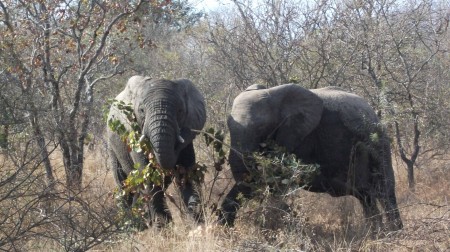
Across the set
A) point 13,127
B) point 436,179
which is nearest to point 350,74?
point 436,179

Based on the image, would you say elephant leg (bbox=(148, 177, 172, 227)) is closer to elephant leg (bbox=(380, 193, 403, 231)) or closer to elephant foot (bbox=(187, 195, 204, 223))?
elephant foot (bbox=(187, 195, 204, 223))

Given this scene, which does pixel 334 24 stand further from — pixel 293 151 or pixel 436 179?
pixel 293 151

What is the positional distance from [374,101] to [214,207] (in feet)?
10.9

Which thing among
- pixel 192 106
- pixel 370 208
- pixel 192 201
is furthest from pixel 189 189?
pixel 370 208

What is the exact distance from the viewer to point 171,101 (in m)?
6.99

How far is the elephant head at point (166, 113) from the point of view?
6750 mm

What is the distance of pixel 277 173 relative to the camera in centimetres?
672

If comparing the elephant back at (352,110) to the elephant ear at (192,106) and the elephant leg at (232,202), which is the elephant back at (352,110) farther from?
the elephant leg at (232,202)

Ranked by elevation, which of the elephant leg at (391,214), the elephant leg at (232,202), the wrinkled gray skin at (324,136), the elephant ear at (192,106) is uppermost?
the elephant ear at (192,106)

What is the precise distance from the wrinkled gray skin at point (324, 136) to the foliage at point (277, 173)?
0.20 meters

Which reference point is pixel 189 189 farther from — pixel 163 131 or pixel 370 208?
pixel 370 208

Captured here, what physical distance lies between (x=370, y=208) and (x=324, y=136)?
785 millimetres

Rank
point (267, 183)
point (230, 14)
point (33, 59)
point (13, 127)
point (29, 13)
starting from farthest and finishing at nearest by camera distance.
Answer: point (230, 14) → point (29, 13) → point (33, 59) → point (267, 183) → point (13, 127)

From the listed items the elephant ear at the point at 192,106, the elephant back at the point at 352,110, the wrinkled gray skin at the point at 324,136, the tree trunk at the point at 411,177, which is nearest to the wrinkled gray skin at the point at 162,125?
the elephant ear at the point at 192,106
